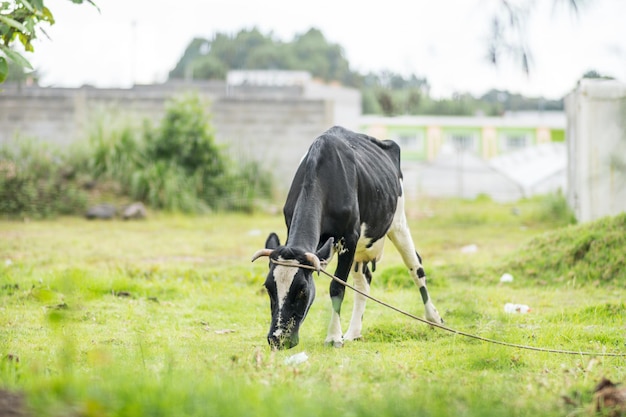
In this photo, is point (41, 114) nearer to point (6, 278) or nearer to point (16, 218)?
point (16, 218)

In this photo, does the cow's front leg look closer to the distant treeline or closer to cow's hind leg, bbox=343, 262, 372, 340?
cow's hind leg, bbox=343, 262, 372, 340

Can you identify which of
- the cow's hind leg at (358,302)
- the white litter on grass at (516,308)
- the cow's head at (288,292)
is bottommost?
the white litter on grass at (516,308)

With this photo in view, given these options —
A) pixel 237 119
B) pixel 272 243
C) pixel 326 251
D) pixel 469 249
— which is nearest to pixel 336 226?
pixel 326 251

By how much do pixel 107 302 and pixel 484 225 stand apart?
10867mm

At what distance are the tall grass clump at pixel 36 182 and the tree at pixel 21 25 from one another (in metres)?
12.3

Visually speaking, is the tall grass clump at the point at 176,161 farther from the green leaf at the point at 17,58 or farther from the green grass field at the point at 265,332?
the green leaf at the point at 17,58

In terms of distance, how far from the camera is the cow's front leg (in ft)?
21.3

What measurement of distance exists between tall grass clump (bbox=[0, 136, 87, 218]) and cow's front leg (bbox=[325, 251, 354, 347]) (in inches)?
494

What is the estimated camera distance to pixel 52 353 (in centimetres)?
594

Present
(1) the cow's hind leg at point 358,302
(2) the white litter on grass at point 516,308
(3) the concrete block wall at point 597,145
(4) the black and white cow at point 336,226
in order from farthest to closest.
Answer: (3) the concrete block wall at point 597,145 → (2) the white litter on grass at point 516,308 → (1) the cow's hind leg at point 358,302 → (4) the black and white cow at point 336,226

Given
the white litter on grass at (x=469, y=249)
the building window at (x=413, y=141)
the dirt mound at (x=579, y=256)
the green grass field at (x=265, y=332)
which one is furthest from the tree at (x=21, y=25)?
the building window at (x=413, y=141)

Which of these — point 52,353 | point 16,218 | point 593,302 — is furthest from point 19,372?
point 16,218

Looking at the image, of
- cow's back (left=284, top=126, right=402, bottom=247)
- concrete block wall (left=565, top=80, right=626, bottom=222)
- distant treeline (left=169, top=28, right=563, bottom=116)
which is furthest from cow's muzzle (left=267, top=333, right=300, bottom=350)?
distant treeline (left=169, top=28, right=563, bottom=116)

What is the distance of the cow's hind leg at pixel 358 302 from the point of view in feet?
22.9
